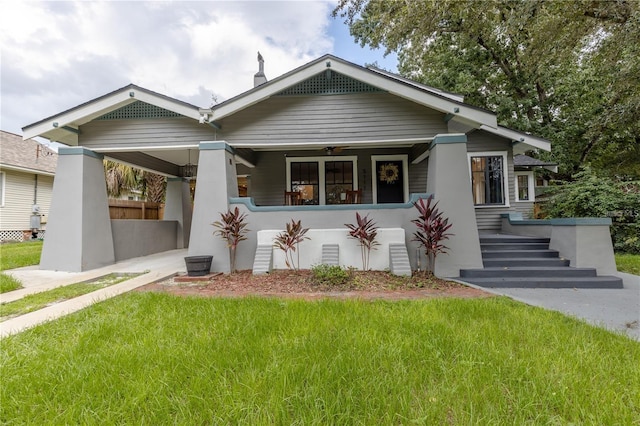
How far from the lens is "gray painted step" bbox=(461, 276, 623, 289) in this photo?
4996 millimetres

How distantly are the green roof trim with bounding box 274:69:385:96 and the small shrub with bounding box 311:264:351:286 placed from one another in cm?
407

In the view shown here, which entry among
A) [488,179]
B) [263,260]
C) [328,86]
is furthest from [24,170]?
[488,179]

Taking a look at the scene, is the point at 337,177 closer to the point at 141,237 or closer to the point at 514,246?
the point at 514,246

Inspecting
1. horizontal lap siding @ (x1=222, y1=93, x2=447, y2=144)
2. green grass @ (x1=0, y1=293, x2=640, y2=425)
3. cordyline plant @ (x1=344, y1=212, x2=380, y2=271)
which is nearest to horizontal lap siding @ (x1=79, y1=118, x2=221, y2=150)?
horizontal lap siding @ (x1=222, y1=93, x2=447, y2=144)

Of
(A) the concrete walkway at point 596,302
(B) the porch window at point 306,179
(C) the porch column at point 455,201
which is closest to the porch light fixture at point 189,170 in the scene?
(B) the porch window at point 306,179

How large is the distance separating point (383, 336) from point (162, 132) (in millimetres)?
6668

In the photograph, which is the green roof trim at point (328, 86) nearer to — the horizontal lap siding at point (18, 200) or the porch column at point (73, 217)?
the porch column at point (73, 217)

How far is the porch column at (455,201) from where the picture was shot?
5871 mm

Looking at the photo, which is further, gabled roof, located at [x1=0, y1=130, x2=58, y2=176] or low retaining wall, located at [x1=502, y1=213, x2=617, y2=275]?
gabled roof, located at [x1=0, y1=130, x2=58, y2=176]

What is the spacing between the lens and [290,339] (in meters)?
2.60

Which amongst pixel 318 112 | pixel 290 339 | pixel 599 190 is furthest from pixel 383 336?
pixel 599 190

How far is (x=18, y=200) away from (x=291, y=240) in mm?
14964

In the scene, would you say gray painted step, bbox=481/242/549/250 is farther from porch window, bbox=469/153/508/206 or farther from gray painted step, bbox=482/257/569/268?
porch window, bbox=469/153/508/206

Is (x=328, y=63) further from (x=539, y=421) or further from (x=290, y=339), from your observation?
(x=539, y=421)
